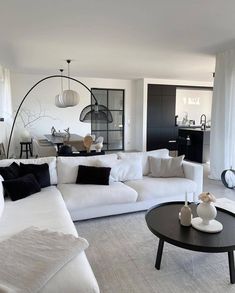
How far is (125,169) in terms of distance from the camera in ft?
12.3

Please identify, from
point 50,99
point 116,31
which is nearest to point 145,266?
point 116,31

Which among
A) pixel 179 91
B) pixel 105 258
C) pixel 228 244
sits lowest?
pixel 105 258

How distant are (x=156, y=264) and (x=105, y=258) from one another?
49 centimetres

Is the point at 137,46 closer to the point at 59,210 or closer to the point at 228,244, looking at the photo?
the point at 59,210

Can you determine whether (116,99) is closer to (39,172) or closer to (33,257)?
(39,172)

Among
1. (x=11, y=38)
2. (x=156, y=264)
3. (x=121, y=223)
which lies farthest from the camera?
(x=11, y=38)

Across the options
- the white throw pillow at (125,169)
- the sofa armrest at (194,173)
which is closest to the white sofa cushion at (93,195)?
the white throw pillow at (125,169)

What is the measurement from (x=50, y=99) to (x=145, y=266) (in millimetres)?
7136

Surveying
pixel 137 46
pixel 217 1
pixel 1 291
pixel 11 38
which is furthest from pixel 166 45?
pixel 1 291

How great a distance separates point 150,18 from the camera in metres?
3.29

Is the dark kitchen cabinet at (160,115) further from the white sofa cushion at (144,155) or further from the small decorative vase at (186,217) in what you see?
the small decorative vase at (186,217)

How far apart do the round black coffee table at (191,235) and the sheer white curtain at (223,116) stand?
283 centimetres

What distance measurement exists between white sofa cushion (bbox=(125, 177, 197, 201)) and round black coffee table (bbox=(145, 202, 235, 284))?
0.75 meters

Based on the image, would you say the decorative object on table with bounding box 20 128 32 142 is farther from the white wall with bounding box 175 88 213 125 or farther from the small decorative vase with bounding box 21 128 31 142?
the white wall with bounding box 175 88 213 125
